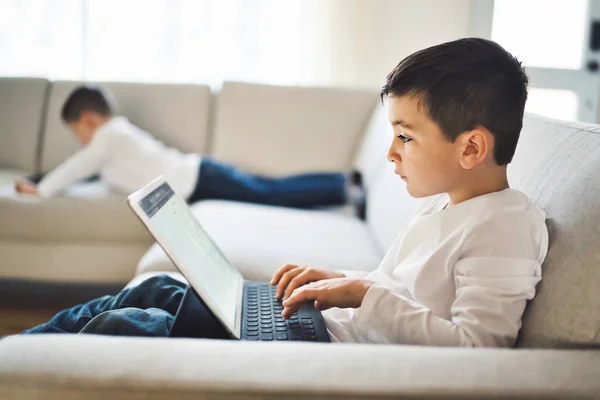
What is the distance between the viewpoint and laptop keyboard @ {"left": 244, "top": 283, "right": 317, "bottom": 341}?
2.96 ft

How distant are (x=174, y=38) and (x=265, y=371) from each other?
10.3 ft

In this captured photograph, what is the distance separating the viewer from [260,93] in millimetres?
2738

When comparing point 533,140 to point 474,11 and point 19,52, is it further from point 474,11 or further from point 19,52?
point 19,52

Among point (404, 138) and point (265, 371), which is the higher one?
point (404, 138)

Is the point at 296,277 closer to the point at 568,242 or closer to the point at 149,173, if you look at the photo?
the point at 568,242

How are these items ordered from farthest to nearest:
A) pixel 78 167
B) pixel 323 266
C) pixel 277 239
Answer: pixel 78 167 < pixel 277 239 < pixel 323 266

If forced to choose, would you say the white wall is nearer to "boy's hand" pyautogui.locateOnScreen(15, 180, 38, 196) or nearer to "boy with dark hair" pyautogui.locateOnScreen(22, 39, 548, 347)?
"boy's hand" pyautogui.locateOnScreen(15, 180, 38, 196)

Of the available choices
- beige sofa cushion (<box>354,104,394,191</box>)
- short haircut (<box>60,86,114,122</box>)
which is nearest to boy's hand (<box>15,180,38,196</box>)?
short haircut (<box>60,86,114,122</box>)

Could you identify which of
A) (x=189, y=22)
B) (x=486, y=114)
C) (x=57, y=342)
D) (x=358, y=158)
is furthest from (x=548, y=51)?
(x=57, y=342)

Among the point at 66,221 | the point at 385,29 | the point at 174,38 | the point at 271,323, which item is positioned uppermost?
the point at 385,29

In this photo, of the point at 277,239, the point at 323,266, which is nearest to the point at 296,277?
the point at 323,266

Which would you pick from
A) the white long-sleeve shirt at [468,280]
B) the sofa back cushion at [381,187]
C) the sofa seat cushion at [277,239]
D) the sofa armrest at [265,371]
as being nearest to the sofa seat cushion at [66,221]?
the sofa seat cushion at [277,239]

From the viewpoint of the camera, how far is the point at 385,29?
344cm

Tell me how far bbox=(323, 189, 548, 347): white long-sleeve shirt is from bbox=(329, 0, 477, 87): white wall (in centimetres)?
266
